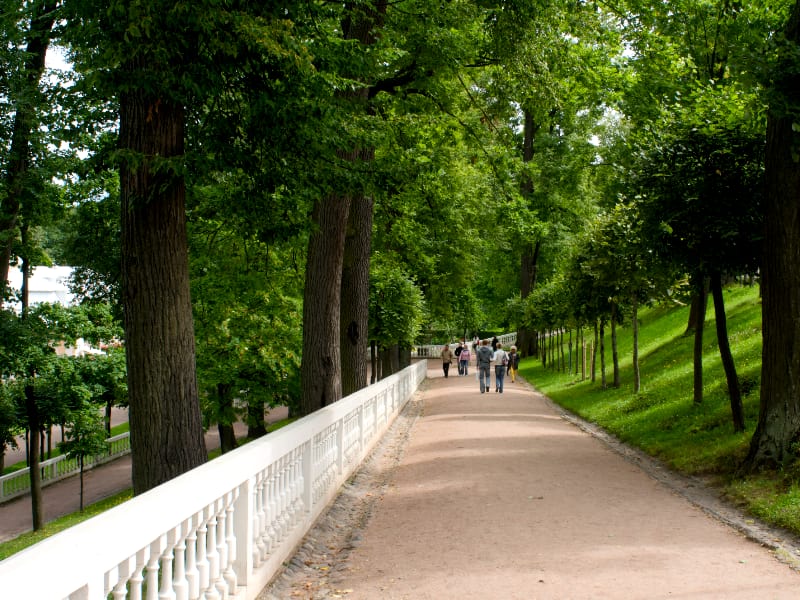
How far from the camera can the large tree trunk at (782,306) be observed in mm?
10352

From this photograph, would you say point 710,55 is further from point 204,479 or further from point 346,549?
point 204,479

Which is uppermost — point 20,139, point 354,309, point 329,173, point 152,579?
point 20,139

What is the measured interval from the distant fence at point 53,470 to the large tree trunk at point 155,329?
82.8 ft

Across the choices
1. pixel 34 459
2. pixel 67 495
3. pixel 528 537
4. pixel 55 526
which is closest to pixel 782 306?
pixel 528 537

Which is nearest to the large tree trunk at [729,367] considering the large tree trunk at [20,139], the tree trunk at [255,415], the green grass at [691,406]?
the green grass at [691,406]

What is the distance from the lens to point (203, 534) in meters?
5.06

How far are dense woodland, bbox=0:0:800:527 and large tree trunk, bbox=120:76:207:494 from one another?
0.06ft

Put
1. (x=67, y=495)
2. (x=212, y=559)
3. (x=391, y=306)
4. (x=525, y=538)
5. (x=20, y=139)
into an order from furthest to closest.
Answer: (x=67, y=495) < (x=391, y=306) < (x=20, y=139) < (x=525, y=538) < (x=212, y=559)

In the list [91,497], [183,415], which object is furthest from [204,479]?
[91,497]

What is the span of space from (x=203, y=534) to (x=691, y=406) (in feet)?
45.1

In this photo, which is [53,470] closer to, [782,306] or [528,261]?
[528,261]

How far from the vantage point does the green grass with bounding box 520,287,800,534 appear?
9828mm

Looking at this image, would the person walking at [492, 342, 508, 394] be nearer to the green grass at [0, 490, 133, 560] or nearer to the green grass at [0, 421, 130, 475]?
the green grass at [0, 490, 133, 560]

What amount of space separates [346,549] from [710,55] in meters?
18.6
